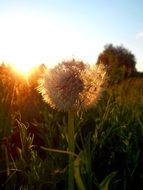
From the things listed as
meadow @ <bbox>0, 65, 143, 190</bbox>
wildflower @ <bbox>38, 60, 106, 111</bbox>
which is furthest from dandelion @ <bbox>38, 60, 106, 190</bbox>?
meadow @ <bbox>0, 65, 143, 190</bbox>

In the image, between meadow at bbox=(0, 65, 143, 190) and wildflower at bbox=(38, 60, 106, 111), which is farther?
meadow at bbox=(0, 65, 143, 190)

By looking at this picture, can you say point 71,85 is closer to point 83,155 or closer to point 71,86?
point 71,86

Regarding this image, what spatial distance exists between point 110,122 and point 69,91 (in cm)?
107

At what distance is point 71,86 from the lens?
1455 mm

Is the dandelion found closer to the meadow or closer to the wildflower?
the wildflower

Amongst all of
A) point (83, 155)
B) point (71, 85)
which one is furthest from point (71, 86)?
point (83, 155)

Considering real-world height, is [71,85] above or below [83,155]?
above

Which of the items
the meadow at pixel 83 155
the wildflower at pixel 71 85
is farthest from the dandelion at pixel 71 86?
the meadow at pixel 83 155

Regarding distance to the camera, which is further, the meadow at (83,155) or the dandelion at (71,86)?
the meadow at (83,155)

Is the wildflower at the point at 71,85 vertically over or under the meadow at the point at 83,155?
over

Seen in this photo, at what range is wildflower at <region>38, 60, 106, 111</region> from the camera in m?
1.45

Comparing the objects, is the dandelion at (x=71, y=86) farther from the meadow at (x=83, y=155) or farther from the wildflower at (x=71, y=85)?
the meadow at (x=83, y=155)

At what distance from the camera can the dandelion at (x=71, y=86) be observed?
4.75 feet

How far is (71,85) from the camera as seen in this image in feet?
4.76
